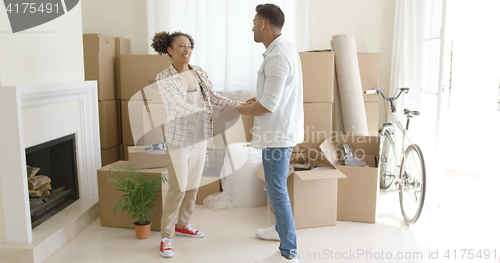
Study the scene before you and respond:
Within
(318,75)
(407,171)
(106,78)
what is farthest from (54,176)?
(407,171)

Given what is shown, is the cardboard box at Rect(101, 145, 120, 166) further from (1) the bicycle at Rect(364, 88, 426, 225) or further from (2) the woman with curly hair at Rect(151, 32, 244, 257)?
(1) the bicycle at Rect(364, 88, 426, 225)

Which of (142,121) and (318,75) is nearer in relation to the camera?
(318,75)

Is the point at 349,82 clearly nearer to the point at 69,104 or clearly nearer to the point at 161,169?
the point at 161,169

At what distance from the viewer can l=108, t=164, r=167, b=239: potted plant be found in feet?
7.72

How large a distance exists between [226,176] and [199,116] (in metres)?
1.05

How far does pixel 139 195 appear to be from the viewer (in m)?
2.36

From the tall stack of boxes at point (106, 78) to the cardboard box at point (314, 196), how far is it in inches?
72.1

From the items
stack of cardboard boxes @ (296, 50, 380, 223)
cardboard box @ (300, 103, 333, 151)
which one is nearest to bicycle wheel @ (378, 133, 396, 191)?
stack of cardboard boxes @ (296, 50, 380, 223)

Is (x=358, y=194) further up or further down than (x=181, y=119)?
further down

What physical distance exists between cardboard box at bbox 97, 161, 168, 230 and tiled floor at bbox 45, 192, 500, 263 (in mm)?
53

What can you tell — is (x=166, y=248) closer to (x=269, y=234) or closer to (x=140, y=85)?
(x=269, y=234)

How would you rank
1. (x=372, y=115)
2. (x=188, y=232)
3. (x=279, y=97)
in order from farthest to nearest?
(x=372, y=115), (x=188, y=232), (x=279, y=97)

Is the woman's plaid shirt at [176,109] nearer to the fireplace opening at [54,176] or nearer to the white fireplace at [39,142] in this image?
the white fireplace at [39,142]

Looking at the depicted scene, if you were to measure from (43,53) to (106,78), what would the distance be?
3.45 ft
